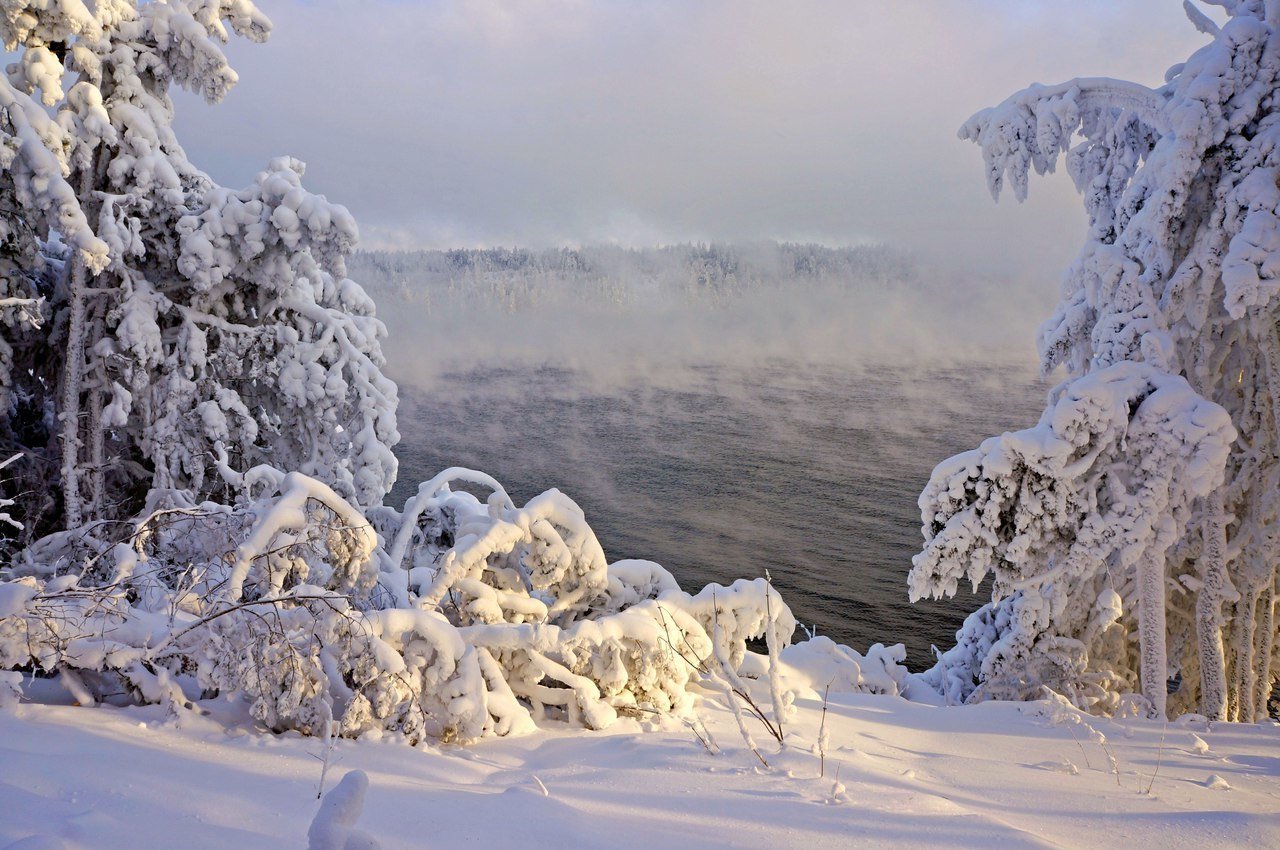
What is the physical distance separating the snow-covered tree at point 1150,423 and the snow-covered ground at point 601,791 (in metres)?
2.90

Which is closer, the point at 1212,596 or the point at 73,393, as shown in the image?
the point at 73,393

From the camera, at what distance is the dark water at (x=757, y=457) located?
27188 millimetres

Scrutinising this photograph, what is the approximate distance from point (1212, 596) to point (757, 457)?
101ft

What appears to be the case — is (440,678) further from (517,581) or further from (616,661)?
(517,581)

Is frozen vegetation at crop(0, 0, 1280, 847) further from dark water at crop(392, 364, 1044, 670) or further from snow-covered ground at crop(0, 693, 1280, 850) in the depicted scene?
dark water at crop(392, 364, 1044, 670)

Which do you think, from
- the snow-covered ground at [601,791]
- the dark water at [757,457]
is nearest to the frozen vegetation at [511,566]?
the snow-covered ground at [601,791]

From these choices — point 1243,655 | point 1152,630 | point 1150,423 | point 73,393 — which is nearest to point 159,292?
point 73,393

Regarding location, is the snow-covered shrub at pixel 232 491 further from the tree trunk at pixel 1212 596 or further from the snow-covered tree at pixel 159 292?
the tree trunk at pixel 1212 596

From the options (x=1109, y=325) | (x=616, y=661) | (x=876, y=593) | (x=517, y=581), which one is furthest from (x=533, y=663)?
(x=876, y=593)

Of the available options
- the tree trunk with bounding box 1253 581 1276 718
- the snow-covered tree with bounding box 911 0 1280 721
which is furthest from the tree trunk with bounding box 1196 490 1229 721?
the tree trunk with bounding box 1253 581 1276 718

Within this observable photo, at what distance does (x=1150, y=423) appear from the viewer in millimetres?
8586

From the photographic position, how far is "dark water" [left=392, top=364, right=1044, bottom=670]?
27.2 m

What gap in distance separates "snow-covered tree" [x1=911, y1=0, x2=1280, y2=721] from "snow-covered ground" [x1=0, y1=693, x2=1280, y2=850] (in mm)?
2900

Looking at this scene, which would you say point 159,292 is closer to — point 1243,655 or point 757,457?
point 1243,655
